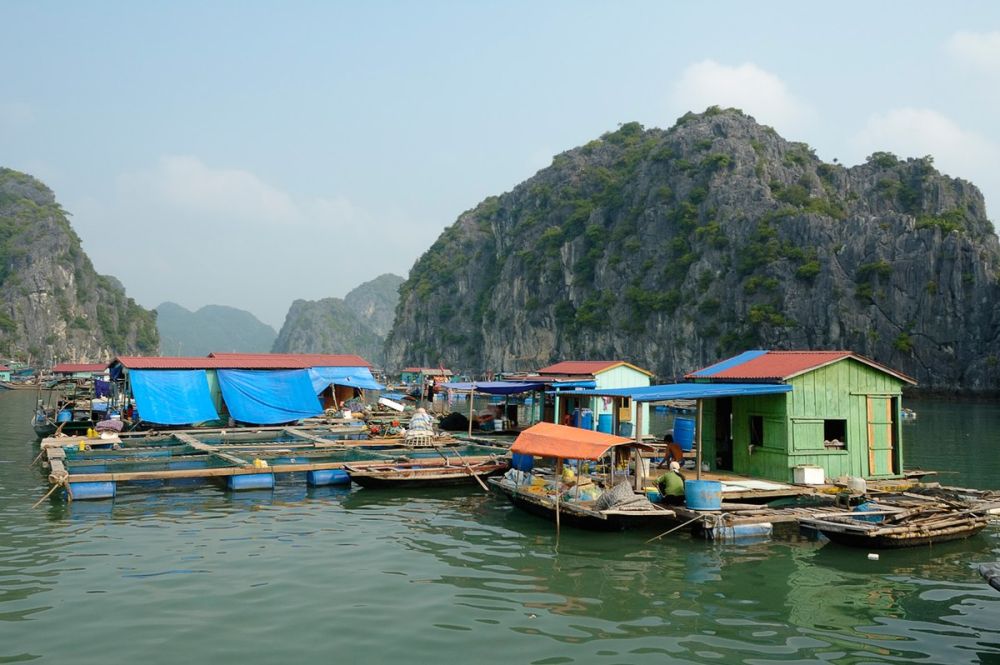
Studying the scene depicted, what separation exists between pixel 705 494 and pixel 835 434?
22.1 feet

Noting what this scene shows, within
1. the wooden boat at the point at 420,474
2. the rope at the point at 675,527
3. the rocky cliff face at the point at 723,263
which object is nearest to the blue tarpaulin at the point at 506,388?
the wooden boat at the point at 420,474

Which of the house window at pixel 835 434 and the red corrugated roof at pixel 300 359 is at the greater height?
the red corrugated roof at pixel 300 359

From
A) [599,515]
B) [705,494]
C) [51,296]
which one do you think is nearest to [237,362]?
[599,515]

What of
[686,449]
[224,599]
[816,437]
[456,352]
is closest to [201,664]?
[224,599]

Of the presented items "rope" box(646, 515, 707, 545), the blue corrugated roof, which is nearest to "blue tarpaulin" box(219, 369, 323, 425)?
the blue corrugated roof

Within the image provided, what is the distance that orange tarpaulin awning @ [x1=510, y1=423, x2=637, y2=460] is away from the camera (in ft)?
53.7

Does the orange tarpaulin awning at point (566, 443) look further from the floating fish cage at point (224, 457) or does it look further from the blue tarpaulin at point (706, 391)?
the floating fish cage at point (224, 457)

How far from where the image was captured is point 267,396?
36562mm

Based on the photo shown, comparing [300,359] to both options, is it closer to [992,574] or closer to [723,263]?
[992,574]

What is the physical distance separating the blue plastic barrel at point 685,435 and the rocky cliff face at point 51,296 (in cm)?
14777

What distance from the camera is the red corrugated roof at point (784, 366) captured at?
19.4m

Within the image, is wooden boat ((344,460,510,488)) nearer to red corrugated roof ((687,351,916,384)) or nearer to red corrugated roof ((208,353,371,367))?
red corrugated roof ((687,351,916,384))

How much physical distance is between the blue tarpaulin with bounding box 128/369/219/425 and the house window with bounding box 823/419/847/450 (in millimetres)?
26397

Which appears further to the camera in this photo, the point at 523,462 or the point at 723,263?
the point at 723,263
